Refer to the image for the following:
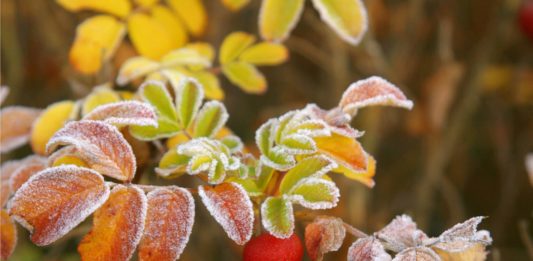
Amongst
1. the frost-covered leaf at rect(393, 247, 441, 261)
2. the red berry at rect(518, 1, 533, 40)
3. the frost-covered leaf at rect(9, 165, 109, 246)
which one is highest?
the red berry at rect(518, 1, 533, 40)

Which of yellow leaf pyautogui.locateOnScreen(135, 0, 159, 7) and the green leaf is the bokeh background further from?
the green leaf

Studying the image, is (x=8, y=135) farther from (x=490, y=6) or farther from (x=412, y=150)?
(x=490, y=6)

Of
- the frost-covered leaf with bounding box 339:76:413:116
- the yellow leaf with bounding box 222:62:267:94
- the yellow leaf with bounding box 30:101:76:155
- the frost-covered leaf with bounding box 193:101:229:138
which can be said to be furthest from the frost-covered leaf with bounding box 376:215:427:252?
the yellow leaf with bounding box 30:101:76:155

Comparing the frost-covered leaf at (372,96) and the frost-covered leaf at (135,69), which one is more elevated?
the frost-covered leaf at (372,96)

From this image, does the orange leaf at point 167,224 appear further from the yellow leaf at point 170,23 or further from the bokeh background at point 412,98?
the bokeh background at point 412,98

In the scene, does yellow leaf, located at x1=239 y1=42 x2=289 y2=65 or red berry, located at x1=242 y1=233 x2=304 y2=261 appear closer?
red berry, located at x1=242 y1=233 x2=304 y2=261

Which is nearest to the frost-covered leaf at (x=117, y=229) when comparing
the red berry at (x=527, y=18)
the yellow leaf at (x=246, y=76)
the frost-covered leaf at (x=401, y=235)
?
the frost-covered leaf at (x=401, y=235)
